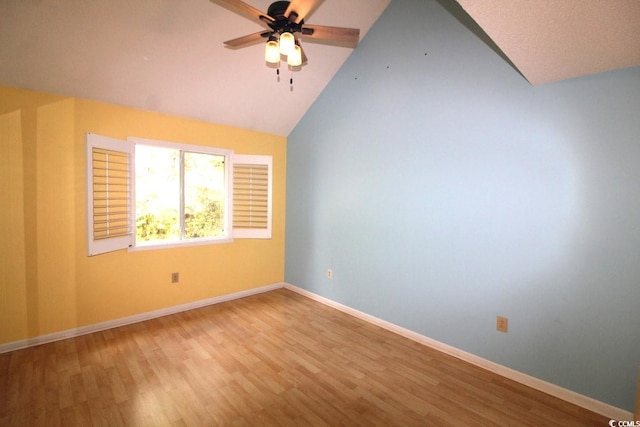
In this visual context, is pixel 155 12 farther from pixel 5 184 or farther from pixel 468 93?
pixel 468 93

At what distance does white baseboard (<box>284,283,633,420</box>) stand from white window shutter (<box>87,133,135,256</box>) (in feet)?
8.92

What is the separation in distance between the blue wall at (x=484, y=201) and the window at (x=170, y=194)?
3.73 ft

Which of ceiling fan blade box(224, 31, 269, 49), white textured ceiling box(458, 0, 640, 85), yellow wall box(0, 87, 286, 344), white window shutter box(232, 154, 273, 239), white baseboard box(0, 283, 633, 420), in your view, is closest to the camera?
white textured ceiling box(458, 0, 640, 85)

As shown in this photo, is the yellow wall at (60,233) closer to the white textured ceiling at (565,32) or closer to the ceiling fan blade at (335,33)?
the ceiling fan blade at (335,33)

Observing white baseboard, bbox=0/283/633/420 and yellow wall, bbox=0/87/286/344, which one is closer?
white baseboard, bbox=0/283/633/420

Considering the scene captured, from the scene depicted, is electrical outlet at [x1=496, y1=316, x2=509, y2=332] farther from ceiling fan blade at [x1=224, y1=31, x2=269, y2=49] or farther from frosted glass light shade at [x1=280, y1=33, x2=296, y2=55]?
ceiling fan blade at [x1=224, y1=31, x2=269, y2=49]

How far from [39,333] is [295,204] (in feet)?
9.97

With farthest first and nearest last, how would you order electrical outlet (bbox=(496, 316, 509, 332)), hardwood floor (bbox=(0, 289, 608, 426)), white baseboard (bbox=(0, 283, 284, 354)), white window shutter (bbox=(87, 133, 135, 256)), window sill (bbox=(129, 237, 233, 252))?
window sill (bbox=(129, 237, 233, 252)), white window shutter (bbox=(87, 133, 135, 256)), white baseboard (bbox=(0, 283, 284, 354)), electrical outlet (bbox=(496, 316, 509, 332)), hardwood floor (bbox=(0, 289, 608, 426))

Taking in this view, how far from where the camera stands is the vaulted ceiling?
152cm

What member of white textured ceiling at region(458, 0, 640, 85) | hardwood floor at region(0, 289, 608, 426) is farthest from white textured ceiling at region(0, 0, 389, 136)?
hardwood floor at region(0, 289, 608, 426)

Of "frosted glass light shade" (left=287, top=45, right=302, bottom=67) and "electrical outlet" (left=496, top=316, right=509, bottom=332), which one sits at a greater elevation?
"frosted glass light shade" (left=287, top=45, right=302, bottom=67)

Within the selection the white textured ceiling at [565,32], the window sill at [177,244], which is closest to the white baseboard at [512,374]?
the window sill at [177,244]

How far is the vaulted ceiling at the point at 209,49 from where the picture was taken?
152 cm

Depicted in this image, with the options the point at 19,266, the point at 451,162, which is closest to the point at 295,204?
the point at 451,162
